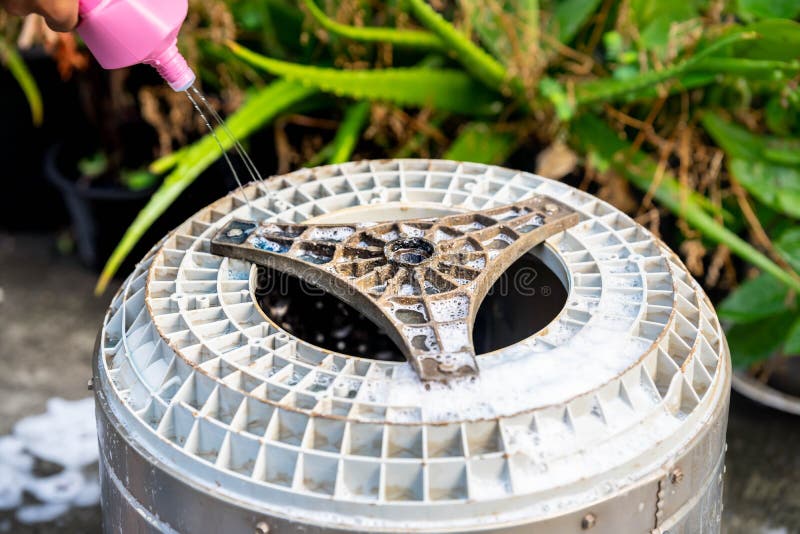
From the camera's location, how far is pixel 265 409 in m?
1.04

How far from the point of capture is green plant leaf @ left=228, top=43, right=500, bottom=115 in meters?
1.95

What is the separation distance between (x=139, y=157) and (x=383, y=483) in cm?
210

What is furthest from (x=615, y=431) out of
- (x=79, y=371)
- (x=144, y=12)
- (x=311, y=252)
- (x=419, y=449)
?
(x=79, y=371)

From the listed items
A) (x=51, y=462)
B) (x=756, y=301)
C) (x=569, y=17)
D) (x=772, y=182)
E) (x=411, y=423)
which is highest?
(x=569, y=17)

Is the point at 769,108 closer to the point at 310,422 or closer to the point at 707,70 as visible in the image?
the point at 707,70

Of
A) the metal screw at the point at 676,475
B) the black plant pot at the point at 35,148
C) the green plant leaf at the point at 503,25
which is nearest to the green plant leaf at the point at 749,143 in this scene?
the green plant leaf at the point at 503,25

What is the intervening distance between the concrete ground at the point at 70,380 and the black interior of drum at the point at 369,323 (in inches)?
28.2

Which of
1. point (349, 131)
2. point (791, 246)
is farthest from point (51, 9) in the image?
point (791, 246)

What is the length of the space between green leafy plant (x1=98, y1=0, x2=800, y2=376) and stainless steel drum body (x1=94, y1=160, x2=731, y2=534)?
0.80 m

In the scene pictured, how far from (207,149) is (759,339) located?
1.36 metres

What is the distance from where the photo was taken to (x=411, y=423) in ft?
3.28

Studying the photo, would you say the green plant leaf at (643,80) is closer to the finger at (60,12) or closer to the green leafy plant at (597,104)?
the green leafy plant at (597,104)

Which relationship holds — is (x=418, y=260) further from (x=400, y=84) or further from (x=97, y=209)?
(x=97, y=209)

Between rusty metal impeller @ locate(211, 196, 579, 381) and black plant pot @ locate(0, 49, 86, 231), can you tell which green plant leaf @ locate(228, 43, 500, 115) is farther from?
black plant pot @ locate(0, 49, 86, 231)
